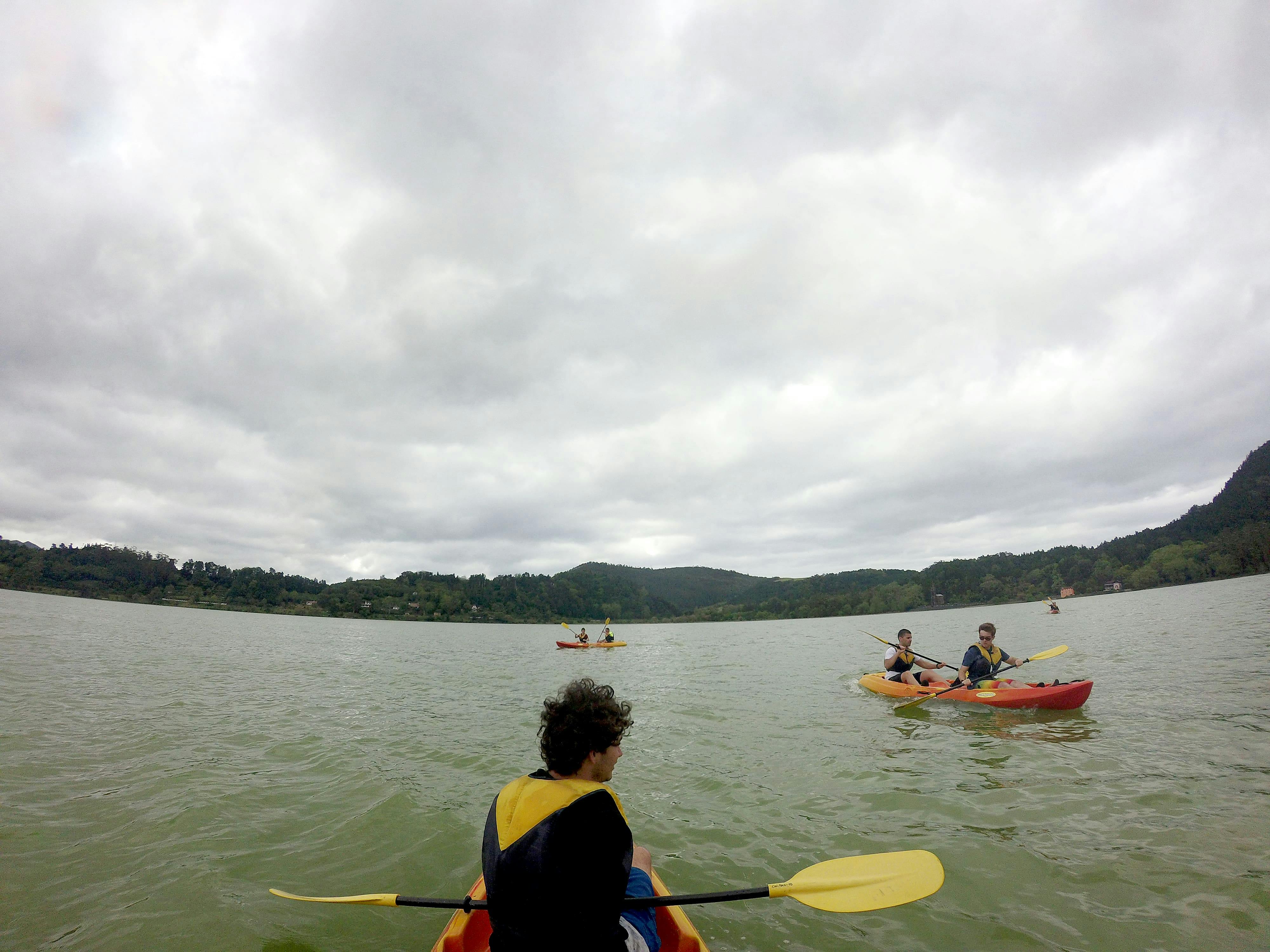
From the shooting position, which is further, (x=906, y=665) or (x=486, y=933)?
(x=906, y=665)

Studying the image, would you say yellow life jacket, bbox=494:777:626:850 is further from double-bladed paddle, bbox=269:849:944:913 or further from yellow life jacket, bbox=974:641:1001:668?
yellow life jacket, bbox=974:641:1001:668

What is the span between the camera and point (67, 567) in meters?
134

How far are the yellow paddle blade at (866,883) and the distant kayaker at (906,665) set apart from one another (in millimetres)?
12100

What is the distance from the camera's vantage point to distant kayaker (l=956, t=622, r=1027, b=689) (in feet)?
46.7

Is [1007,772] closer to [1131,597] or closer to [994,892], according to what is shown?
[994,892]

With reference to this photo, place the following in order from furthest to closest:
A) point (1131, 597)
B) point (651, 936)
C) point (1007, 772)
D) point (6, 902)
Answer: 1. point (1131, 597)
2. point (1007, 772)
3. point (6, 902)
4. point (651, 936)

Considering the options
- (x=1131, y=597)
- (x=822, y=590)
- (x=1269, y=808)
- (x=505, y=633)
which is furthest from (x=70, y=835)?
(x=822, y=590)

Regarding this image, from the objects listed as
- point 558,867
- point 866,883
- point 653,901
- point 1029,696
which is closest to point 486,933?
point 653,901

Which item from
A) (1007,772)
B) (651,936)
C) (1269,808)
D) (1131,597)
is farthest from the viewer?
(1131,597)

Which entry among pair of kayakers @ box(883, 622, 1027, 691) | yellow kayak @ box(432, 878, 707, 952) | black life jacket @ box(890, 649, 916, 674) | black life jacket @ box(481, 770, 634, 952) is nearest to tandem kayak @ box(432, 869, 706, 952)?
yellow kayak @ box(432, 878, 707, 952)

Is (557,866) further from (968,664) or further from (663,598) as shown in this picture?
(663,598)

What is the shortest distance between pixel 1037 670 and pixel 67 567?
189 meters

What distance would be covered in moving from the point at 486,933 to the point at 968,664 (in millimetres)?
14458

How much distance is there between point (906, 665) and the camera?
53.4 feet
